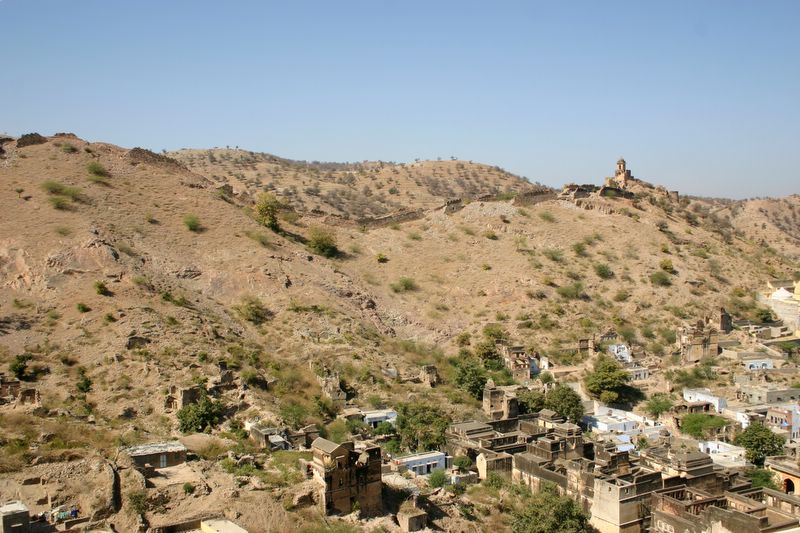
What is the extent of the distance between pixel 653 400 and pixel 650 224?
15.2 meters

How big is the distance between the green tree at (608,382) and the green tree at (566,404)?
5.03 feet

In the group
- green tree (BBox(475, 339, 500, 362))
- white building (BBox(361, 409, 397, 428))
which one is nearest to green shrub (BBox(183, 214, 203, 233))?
green tree (BBox(475, 339, 500, 362))

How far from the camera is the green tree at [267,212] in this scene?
113 feet

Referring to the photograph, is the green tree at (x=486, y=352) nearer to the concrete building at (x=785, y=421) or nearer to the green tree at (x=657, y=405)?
the green tree at (x=657, y=405)

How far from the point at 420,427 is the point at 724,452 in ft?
28.9

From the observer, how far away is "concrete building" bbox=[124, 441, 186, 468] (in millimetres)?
16125

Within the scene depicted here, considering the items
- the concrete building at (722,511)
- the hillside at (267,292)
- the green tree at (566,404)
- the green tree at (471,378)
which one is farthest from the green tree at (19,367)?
the concrete building at (722,511)

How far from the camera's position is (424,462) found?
67.0 ft

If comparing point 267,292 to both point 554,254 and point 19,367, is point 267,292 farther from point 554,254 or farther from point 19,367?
point 554,254

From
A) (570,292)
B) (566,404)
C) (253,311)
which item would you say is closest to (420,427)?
(566,404)

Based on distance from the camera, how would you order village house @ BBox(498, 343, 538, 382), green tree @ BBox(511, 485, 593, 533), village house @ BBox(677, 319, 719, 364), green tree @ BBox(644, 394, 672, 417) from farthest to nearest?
1. village house @ BBox(677, 319, 719, 364)
2. village house @ BBox(498, 343, 538, 382)
3. green tree @ BBox(644, 394, 672, 417)
4. green tree @ BBox(511, 485, 593, 533)

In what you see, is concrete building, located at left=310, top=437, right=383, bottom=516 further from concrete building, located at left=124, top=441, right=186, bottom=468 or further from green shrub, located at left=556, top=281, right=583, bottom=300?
green shrub, located at left=556, top=281, right=583, bottom=300

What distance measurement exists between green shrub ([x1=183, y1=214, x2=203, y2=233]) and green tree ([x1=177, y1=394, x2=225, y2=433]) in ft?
41.3

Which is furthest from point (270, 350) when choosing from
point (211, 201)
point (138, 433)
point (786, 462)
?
point (786, 462)
